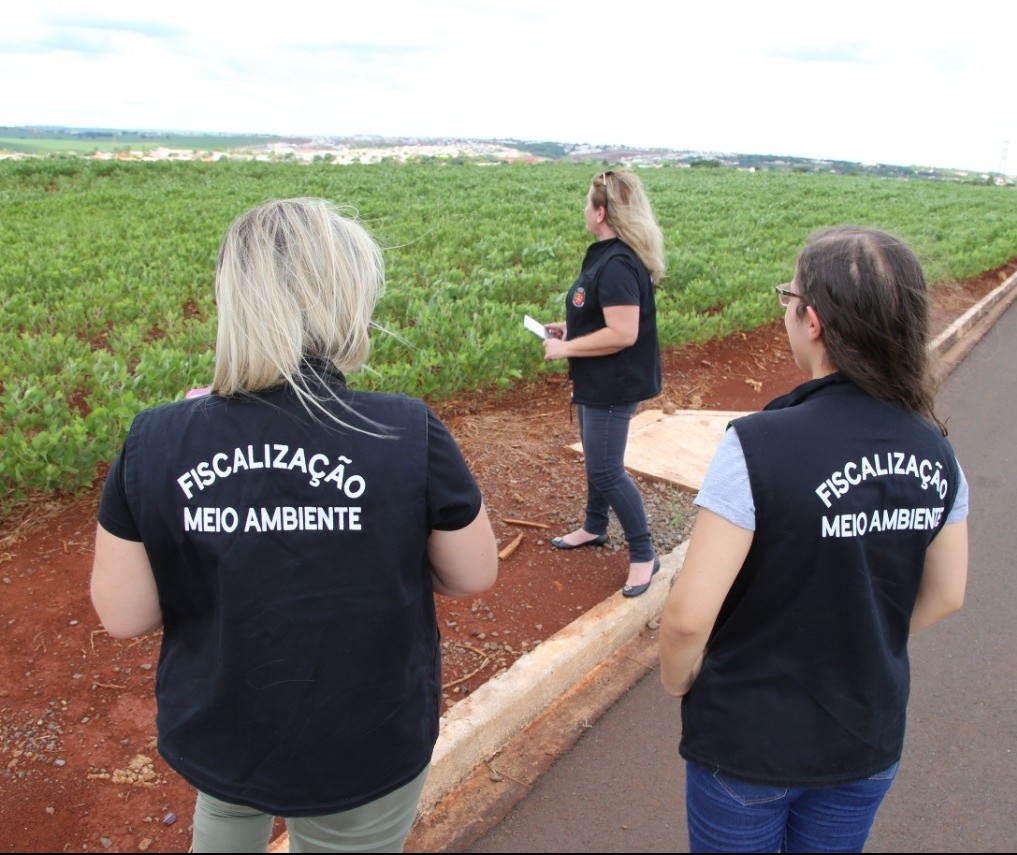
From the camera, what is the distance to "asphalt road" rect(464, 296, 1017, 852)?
9.79 feet

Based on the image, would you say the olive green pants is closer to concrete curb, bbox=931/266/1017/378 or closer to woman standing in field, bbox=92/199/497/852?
woman standing in field, bbox=92/199/497/852

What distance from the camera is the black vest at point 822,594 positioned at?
66.1 inches

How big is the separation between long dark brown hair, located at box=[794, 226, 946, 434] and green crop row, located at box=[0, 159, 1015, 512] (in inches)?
21.2

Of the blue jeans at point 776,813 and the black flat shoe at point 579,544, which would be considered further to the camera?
the black flat shoe at point 579,544

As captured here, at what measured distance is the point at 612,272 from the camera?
12.2 feet

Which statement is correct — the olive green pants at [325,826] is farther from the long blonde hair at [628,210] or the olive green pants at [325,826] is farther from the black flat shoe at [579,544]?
the black flat shoe at [579,544]

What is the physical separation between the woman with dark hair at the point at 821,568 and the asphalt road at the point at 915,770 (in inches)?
45.1

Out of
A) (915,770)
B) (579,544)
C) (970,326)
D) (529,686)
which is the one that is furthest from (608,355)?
(970,326)

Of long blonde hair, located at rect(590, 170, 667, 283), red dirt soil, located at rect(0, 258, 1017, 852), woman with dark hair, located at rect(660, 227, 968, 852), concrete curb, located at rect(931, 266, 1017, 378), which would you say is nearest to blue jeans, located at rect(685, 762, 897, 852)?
woman with dark hair, located at rect(660, 227, 968, 852)

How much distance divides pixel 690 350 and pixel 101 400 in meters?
6.05

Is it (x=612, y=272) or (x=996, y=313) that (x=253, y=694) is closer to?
(x=612, y=272)

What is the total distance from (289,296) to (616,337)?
2317 mm

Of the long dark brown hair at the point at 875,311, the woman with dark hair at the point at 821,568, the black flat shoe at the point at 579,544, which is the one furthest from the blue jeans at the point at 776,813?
the black flat shoe at the point at 579,544

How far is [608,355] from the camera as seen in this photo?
3.88 meters
